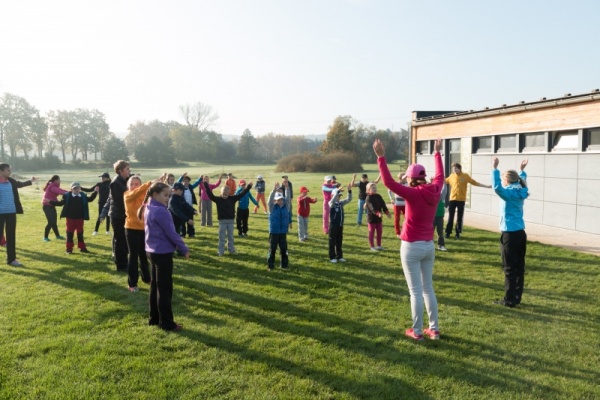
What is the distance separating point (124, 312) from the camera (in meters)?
6.32

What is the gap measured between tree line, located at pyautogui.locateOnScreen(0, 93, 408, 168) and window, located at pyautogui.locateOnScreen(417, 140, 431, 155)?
39914 mm

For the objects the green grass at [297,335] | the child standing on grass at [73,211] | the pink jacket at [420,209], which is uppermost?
the pink jacket at [420,209]

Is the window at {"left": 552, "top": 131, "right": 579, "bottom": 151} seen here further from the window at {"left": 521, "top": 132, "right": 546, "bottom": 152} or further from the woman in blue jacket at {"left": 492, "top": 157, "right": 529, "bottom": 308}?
the woman in blue jacket at {"left": 492, "top": 157, "right": 529, "bottom": 308}

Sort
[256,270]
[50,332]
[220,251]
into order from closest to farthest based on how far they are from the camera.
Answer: [50,332] → [256,270] → [220,251]

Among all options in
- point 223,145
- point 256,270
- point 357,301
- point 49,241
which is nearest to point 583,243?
point 357,301

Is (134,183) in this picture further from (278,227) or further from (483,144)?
(483,144)

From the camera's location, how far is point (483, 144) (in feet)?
55.2

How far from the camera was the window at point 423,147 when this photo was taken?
67.5 ft

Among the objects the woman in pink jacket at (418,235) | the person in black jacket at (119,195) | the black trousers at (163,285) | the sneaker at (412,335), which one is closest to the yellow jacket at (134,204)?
the person in black jacket at (119,195)

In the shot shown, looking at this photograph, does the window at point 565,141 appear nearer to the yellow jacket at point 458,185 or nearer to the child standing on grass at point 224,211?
the yellow jacket at point 458,185

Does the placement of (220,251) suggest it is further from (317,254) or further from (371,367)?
(371,367)

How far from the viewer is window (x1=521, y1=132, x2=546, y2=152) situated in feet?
45.5

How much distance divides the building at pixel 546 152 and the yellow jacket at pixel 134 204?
38.2 ft

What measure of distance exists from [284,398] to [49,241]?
10.5 meters
